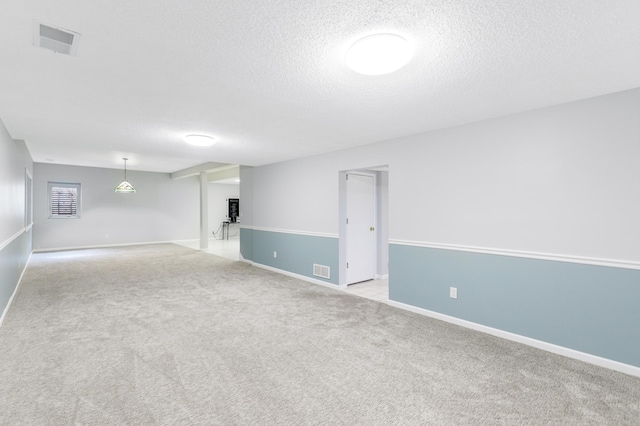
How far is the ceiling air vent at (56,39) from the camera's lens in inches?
68.5

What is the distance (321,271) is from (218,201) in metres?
8.58

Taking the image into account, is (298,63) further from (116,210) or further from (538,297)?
(116,210)

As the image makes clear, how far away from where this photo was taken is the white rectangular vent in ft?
17.6

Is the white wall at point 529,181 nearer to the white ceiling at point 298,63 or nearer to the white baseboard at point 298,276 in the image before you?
the white ceiling at point 298,63

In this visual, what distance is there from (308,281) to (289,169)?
2.23 meters

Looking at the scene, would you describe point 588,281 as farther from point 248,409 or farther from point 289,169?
point 289,169

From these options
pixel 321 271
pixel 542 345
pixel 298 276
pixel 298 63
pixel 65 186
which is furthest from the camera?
pixel 65 186

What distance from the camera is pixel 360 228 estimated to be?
5598mm

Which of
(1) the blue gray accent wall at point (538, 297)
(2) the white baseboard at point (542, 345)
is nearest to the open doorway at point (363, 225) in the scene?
(1) the blue gray accent wall at point (538, 297)

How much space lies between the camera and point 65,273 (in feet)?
20.1

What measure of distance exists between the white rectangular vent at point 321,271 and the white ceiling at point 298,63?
2627 millimetres

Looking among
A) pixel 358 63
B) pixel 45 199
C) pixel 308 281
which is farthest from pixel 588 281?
pixel 45 199

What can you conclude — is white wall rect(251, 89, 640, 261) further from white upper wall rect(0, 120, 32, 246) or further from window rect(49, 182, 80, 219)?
window rect(49, 182, 80, 219)

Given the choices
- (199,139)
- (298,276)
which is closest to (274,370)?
(199,139)
